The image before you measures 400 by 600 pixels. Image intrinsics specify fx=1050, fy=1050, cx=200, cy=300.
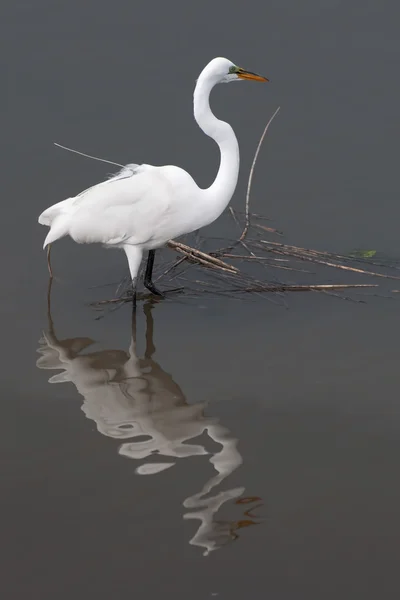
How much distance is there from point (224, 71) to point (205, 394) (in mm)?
1781

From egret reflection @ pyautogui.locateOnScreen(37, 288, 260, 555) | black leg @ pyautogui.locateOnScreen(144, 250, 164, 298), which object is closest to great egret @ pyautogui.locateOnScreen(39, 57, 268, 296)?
black leg @ pyautogui.locateOnScreen(144, 250, 164, 298)

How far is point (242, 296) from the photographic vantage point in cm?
554

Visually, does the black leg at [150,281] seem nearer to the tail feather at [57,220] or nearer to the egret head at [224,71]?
the tail feather at [57,220]

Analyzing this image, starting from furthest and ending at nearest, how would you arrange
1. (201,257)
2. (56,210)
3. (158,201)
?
(201,257)
(56,210)
(158,201)

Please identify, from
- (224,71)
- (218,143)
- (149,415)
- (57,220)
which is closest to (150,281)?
(57,220)

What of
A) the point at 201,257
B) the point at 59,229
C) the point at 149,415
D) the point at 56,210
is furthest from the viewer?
the point at 201,257

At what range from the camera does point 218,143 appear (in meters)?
5.32

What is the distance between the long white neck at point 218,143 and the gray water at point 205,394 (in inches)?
21.4

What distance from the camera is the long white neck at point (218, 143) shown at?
5.29 meters

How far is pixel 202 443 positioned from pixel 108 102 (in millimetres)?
Answer: 5191

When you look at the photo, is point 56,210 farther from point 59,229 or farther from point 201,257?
point 201,257

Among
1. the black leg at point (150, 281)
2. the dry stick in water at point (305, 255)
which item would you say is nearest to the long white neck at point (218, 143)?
the black leg at point (150, 281)

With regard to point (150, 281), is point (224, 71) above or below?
above

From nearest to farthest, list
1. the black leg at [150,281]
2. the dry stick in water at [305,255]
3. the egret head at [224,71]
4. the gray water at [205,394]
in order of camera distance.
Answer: the gray water at [205,394] < the egret head at [224,71] < the black leg at [150,281] < the dry stick in water at [305,255]
